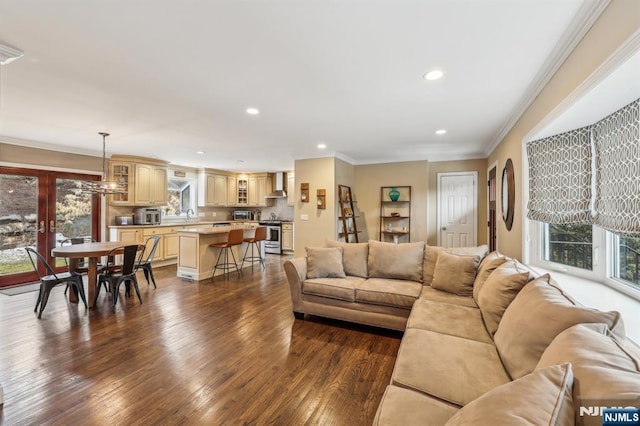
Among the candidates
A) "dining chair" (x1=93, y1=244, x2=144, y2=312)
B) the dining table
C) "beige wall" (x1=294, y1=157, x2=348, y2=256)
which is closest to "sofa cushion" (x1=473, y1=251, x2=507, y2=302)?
"beige wall" (x1=294, y1=157, x2=348, y2=256)

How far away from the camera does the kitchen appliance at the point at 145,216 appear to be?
6023 millimetres

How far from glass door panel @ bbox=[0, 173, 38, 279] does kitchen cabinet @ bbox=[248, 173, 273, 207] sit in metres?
4.76

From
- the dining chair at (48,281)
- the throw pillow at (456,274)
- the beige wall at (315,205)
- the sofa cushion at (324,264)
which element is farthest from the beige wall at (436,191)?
the dining chair at (48,281)

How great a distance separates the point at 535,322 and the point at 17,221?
6.99 m

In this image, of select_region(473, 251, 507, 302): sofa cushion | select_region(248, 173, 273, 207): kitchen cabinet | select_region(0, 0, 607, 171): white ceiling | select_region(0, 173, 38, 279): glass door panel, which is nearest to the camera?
select_region(0, 0, 607, 171): white ceiling

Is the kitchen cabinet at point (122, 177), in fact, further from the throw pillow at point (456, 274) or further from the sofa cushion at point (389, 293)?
the throw pillow at point (456, 274)

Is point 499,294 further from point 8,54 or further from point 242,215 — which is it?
point 242,215

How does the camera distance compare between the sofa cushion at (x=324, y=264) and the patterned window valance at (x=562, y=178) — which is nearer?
the patterned window valance at (x=562, y=178)

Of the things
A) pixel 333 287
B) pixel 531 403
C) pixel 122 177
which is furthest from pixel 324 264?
pixel 122 177

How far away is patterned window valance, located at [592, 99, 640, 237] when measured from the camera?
4.95 feet

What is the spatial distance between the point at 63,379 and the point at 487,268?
3.62m

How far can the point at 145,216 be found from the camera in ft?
19.8

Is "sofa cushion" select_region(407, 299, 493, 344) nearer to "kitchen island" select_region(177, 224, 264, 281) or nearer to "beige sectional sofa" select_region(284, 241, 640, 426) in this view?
"beige sectional sofa" select_region(284, 241, 640, 426)

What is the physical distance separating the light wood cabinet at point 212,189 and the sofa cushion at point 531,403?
25.6 feet
